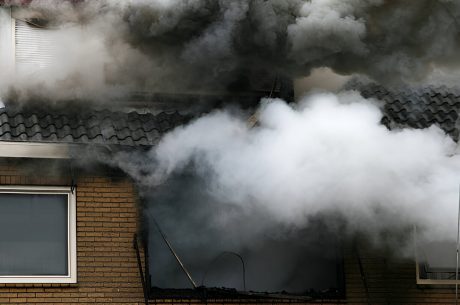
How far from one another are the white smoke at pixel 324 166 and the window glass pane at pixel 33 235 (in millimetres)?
870

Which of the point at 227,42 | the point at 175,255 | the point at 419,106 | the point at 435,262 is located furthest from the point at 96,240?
the point at 419,106

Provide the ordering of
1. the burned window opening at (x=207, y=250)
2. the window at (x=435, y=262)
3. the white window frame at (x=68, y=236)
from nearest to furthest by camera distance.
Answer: the white window frame at (x=68, y=236), the burned window opening at (x=207, y=250), the window at (x=435, y=262)

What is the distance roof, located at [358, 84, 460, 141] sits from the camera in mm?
12500

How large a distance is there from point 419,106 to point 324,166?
2.31 m

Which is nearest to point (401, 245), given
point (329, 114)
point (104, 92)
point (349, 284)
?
point (349, 284)

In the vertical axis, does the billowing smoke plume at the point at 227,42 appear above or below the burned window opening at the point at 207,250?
above

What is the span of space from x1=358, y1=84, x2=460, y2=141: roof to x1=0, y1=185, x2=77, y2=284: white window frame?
11.0 ft

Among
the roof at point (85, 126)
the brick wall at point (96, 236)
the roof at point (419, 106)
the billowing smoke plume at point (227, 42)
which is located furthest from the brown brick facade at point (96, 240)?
the roof at point (419, 106)

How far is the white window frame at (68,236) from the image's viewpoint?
1123cm

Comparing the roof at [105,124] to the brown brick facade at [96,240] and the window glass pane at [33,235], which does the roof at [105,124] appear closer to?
the brown brick facade at [96,240]

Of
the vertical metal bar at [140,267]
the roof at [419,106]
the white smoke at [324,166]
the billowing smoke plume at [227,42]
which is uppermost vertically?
the billowing smoke plume at [227,42]

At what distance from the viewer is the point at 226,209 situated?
38.5 feet

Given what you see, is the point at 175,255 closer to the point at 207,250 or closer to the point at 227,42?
the point at 207,250

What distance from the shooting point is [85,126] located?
11.6 meters
